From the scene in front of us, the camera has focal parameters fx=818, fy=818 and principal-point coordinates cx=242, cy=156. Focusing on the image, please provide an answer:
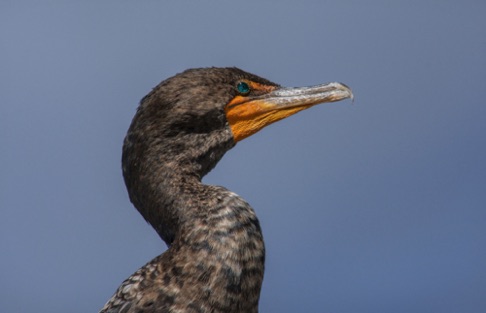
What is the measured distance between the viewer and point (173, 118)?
597cm

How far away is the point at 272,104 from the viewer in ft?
21.2

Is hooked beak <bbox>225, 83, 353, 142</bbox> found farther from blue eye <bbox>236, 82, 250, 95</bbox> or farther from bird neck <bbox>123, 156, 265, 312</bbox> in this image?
bird neck <bbox>123, 156, 265, 312</bbox>

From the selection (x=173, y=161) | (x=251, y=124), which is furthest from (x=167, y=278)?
(x=251, y=124)

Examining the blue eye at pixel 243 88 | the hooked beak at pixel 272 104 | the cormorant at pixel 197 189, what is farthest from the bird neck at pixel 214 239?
the blue eye at pixel 243 88

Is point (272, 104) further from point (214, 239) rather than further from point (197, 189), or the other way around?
point (214, 239)

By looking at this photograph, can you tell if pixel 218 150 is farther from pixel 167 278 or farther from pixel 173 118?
pixel 167 278

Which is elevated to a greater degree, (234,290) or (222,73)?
(222,73)

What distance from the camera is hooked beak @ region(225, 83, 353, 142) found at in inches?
250

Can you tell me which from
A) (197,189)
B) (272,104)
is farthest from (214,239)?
(272,104)

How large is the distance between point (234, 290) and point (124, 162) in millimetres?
1366

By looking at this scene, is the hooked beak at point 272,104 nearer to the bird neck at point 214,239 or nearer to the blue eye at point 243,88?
the blue eye at point 243,88

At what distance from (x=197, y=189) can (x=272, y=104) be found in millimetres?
1016

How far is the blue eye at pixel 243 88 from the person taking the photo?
6.36m

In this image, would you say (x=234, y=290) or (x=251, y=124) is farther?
(x=251, y=124)
